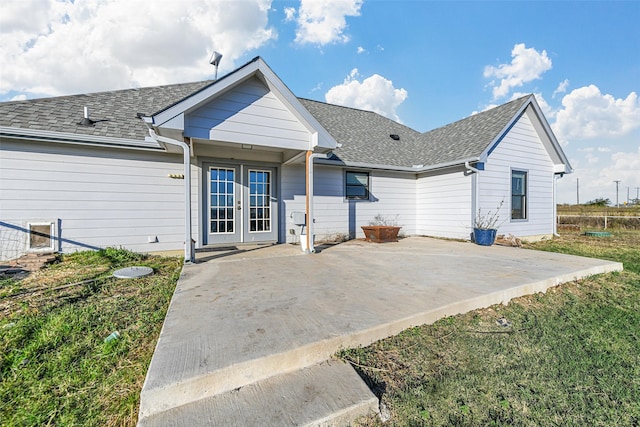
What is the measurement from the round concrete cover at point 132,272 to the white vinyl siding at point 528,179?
9.09 meters

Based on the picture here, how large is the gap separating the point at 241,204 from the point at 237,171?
91cm

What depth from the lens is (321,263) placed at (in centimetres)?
535

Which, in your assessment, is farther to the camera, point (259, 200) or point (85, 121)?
point (259, 200)

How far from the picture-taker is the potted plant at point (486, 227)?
25.6 ft

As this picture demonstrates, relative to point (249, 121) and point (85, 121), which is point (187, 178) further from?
point (85, 121)

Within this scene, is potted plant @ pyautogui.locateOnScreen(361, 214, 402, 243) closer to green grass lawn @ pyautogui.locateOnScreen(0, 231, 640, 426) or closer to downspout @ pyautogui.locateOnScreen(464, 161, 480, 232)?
downspout @ pyautogui.locateOnScreen(464, 161, 480, 232)

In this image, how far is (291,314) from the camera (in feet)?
9.20

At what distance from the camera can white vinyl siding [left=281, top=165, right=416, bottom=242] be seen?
308 inches

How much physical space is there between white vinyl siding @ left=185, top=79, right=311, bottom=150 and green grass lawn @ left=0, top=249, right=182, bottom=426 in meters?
2.93

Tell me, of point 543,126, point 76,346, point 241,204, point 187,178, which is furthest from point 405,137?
point 76,346

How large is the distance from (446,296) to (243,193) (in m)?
5.65

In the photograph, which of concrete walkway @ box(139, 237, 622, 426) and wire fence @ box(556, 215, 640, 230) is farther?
wire fence @ box(556, 215, 640, 230)

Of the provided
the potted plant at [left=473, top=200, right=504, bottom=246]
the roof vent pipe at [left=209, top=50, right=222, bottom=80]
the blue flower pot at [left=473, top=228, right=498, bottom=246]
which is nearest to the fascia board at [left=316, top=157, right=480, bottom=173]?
the potted plant at [left=473, top=200, right=504, bottom=246]

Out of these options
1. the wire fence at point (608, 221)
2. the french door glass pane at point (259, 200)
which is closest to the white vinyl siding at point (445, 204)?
the french door glass pane at point (259, 200)
